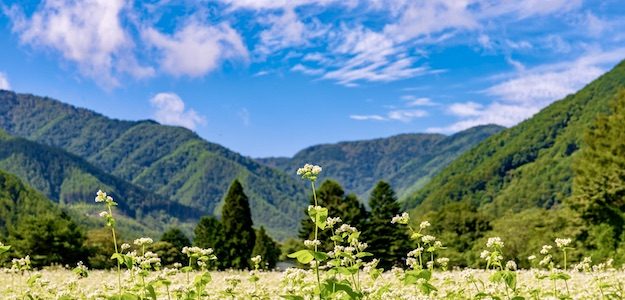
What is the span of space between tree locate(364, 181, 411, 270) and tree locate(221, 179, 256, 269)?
1495cm

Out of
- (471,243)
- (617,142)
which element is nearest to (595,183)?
(617,142)

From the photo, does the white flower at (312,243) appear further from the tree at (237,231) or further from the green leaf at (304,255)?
the tree at (237,231)

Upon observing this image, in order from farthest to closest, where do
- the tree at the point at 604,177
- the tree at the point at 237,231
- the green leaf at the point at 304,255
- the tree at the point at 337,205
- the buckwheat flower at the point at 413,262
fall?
the tree at the point at 237,231, the tree at the point at 337,205, the tree at the point at 604,177, the buckwheat flower at the point at 413,262, the green leaf at the point at 304,255

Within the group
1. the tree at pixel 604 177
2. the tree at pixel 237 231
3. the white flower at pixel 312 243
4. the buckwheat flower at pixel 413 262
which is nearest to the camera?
the white flower at pixel 312 243

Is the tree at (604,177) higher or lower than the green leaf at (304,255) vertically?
higher

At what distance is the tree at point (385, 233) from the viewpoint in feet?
198

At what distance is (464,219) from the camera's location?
10538 cm

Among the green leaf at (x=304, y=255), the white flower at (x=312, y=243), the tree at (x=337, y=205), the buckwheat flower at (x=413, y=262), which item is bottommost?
the buckwheat flower at (x=413, y=262)

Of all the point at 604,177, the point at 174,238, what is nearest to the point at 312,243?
the point at 604,177

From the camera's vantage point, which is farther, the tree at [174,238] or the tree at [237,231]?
the tree at [174,238]

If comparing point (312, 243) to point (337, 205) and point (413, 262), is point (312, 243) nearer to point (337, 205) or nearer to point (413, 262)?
point (413, 262)

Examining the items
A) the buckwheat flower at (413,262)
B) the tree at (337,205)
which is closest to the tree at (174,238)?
the tree at (337,205)

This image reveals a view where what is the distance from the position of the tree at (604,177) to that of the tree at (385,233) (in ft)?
57.0

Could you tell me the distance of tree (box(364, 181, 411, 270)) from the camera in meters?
60.5
